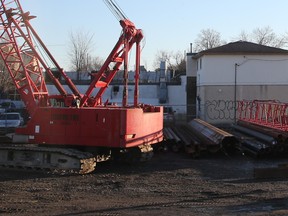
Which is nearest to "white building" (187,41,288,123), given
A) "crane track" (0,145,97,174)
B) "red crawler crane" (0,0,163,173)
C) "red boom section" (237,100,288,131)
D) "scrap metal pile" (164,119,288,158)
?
"red boom section" (237,100,288,131)

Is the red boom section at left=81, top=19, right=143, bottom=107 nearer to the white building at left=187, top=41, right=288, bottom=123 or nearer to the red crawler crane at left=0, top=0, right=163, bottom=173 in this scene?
the red crawler crane at left=0, top=0, right=163, bottom=173

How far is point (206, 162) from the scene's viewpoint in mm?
16188

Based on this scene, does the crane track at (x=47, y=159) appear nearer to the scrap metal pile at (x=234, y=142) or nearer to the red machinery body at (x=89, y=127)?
the red machinery body at (x=89, y=127)

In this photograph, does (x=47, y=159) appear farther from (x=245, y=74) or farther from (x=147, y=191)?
(x=245, y=74)

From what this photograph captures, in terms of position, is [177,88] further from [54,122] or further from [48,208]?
[48,208]

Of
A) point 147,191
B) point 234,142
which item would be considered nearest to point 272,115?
point 234,142

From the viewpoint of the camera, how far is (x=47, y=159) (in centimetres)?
1364

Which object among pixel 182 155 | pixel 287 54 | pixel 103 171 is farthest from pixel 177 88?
pixel 103 171

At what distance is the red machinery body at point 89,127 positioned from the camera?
44.2 feet

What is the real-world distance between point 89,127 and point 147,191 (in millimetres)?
3471

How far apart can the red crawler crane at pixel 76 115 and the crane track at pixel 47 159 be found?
0.03 m

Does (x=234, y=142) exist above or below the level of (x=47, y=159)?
above

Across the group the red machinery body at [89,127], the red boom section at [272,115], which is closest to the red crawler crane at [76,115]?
the red machinery body at [89,127]

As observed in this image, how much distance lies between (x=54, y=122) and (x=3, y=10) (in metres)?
5.21
